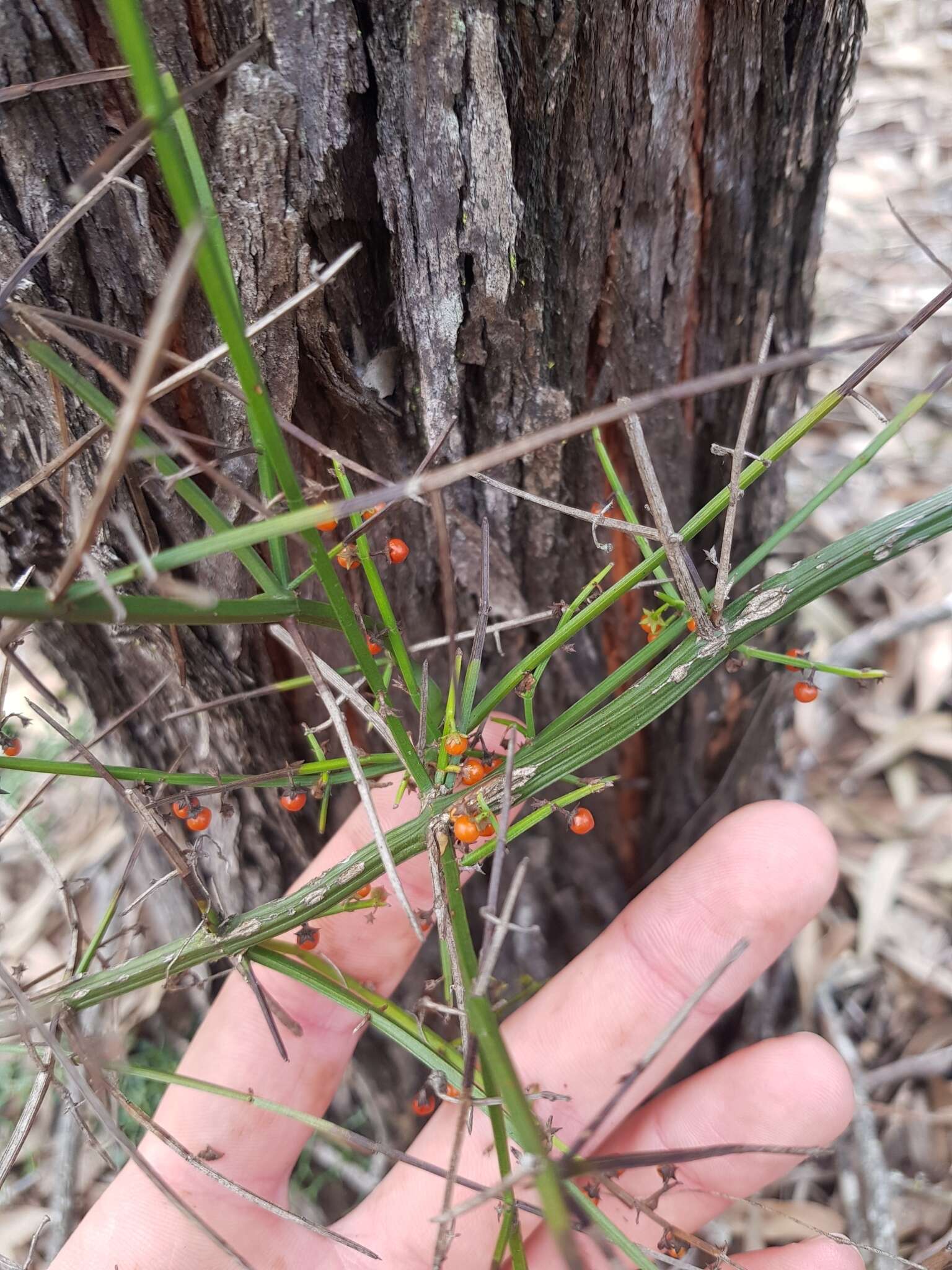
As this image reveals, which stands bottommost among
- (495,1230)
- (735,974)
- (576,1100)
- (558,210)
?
(495,1230)


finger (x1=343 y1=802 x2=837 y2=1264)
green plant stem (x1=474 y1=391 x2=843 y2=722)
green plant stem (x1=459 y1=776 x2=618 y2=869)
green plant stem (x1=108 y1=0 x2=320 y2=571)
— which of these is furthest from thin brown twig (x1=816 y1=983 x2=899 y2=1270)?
green plant stem (x1=108 y1=0 x2=320 y2=571)

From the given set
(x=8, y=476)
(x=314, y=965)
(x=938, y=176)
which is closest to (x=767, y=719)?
(x=314, y=965)

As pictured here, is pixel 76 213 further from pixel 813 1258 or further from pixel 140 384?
pixel 813 1258

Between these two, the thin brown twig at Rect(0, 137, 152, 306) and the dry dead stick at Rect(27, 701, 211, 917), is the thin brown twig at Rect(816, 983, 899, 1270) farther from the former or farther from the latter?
the thin brown twig at Rect(0, 137, 152, 306)

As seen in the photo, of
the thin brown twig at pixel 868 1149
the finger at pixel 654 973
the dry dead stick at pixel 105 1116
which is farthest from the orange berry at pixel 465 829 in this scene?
the thin brown twig at pixel 868 1149

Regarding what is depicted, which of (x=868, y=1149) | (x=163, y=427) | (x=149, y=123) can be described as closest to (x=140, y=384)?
(x=149, y=123)

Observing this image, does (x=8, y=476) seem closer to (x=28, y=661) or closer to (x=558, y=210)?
(x=558, y=210)
